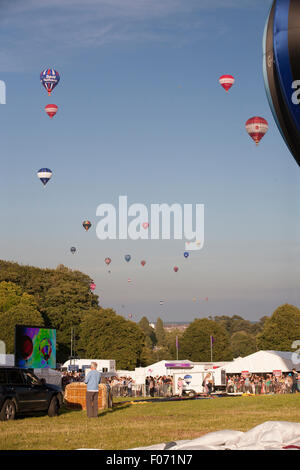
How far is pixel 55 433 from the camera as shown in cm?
1498

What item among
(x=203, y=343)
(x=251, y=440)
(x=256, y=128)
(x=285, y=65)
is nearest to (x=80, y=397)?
(x=285, y=65)

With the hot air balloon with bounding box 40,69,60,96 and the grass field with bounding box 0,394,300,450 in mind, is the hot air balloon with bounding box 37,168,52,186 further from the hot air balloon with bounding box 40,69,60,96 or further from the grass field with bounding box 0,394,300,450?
the grass field with bounding box 0,394,300,450

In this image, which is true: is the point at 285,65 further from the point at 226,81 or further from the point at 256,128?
the point at 226,81

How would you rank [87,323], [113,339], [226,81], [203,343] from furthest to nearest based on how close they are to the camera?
[203,343] → [87,323] → [113,339] → [226,81]

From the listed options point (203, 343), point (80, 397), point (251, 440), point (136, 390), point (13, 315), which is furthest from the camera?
point (203, 343)

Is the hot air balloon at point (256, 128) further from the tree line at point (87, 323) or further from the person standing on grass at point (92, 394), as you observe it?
the tree line at point (87, 323)

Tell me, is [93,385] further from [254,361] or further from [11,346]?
[11,346]

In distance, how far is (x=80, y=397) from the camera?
24.4 meters

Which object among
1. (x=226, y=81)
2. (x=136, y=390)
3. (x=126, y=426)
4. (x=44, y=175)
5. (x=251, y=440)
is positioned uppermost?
(x=226, y=81)

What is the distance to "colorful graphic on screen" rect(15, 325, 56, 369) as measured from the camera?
25.5 metres

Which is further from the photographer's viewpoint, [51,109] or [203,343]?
[203,343]

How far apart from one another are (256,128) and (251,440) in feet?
139

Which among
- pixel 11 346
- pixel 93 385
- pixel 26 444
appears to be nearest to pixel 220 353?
pixel 11 346
